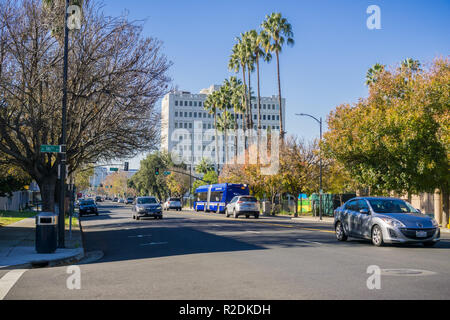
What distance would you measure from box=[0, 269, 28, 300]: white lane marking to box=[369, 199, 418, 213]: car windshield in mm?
11041

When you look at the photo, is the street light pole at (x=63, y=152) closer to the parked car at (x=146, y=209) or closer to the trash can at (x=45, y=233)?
the trash can at (x=45, y=233)

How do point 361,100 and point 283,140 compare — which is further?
point 283,140

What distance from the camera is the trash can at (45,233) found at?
15.2 meters

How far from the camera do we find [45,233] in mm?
15227

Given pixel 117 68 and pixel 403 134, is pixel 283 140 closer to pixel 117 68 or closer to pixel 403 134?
pixel 403 134

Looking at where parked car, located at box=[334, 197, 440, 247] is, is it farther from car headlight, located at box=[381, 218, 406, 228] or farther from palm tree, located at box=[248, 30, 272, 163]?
palm tree, located at box=[248, 30, 272, 163]

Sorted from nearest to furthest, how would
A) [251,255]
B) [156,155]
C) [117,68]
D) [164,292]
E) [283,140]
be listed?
1. [164,292]
2. [251,255]
3. [117,68]
4. [283,140]
5. [156,155]

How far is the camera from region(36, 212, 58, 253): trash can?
15.2 metres

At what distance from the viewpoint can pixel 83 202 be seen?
172 ft

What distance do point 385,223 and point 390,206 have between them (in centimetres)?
118

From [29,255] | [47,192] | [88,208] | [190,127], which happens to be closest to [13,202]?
[88,208]

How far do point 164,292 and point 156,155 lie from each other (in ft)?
336
